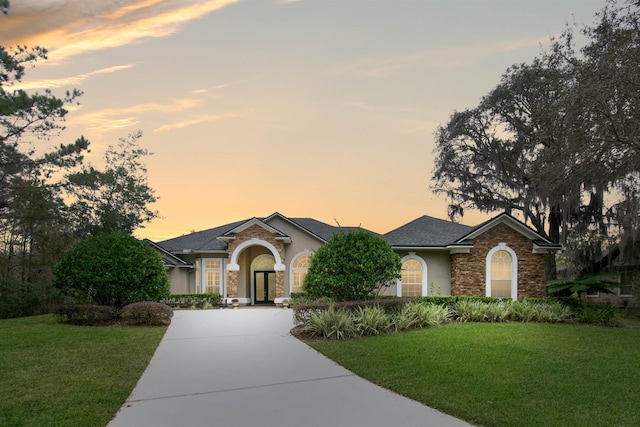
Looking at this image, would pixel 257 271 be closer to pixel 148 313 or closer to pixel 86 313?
pixel 148 313

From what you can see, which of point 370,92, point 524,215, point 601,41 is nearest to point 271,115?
point 370,92

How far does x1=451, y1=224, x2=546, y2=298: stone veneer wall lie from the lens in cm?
1975

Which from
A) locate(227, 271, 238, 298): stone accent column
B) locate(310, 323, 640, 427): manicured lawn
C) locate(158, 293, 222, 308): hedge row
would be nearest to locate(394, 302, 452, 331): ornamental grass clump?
locate(310, 323, 640, 427): manicured lawn

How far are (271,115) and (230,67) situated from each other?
2.61 metres

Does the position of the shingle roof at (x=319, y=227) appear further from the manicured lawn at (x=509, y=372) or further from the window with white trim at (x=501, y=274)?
the manicured lawn at (x=509, y=372)

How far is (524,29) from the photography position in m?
14.6

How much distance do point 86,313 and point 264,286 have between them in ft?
35.4

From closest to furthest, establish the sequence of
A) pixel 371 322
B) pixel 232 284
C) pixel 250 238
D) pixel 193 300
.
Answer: pixel 371 322 → pixel 193 300 → pixel 232 284 → pixel 250 238

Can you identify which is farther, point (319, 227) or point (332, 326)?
point (319, 227)

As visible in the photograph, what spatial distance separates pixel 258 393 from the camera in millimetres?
6391

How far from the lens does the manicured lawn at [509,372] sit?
18.3ft

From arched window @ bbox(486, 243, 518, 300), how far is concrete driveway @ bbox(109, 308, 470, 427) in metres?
12.5

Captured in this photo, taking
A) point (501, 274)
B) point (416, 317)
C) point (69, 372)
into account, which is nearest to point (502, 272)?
point (501, 274)

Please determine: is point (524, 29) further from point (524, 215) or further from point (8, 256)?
point (8, 256)
